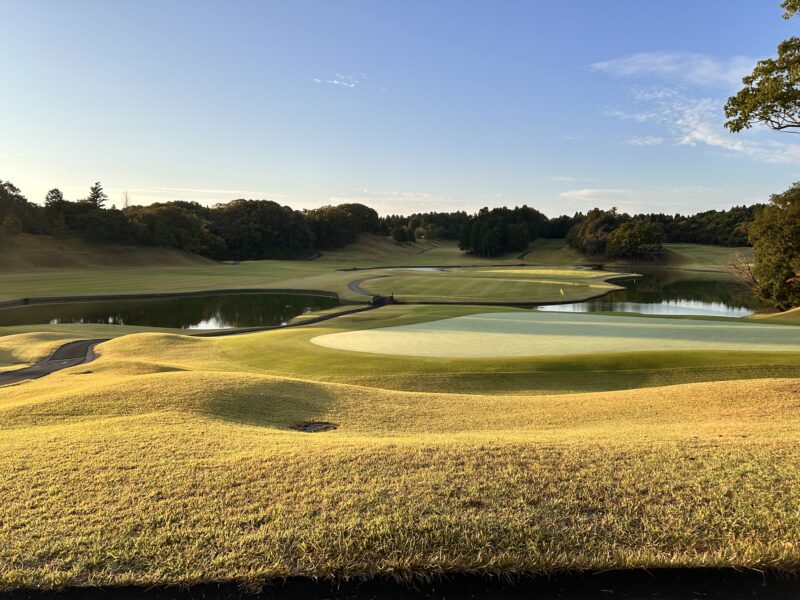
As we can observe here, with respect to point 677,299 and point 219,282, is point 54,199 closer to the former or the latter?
point 219,282

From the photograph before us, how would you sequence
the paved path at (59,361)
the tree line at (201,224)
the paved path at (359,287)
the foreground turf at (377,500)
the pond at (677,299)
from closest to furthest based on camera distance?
1. the foreground turf at (377,500)
2. the paved path at (59,361)
3. the pond at (677,299)
4. the paved path at (359,287)
5. the tree line at (201,224)

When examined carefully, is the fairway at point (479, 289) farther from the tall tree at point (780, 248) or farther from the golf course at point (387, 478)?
the golf course at point (387, 478)

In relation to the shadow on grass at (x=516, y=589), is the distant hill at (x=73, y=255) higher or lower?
higher

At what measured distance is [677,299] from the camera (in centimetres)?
5359

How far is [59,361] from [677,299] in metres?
54.3

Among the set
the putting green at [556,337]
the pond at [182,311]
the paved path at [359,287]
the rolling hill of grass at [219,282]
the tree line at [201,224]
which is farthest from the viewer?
the tree line at [201,224]

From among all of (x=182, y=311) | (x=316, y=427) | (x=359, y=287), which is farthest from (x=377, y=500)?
(x=359, y=287)

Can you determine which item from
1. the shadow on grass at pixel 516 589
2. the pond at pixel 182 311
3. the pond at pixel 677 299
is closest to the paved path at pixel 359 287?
the pond at pixel 182 311

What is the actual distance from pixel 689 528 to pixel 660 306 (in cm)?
4847

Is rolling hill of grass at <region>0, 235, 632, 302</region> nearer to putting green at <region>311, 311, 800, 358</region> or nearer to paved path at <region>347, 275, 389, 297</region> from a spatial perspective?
paved path at <region>347, 275, 389, 297</region>

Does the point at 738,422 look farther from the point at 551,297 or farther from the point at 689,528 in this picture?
the point at 551,297

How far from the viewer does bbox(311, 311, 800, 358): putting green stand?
20125 mm

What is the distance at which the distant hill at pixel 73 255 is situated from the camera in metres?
76.4

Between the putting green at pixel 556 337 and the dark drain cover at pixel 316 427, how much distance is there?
992 centimetres
